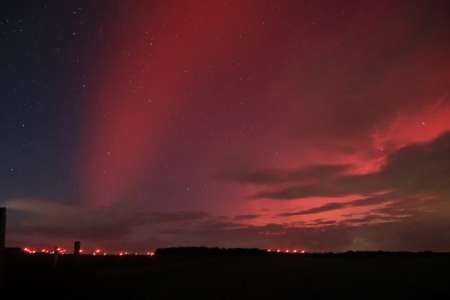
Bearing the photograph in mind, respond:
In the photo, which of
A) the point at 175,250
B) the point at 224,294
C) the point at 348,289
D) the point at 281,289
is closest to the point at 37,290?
the point at 224,294

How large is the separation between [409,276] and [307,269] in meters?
5.50

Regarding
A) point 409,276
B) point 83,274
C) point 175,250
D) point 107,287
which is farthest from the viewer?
point 175,250

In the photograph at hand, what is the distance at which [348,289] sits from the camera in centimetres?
1791

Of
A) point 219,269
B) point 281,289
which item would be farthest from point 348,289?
point 219,269

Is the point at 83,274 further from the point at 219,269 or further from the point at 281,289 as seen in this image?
the point at 281,289

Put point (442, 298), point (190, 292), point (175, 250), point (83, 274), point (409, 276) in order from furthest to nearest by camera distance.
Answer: point (175, 250) < point (83, 274) < point (409, 276) < point (190, 292) < point (442, 298)

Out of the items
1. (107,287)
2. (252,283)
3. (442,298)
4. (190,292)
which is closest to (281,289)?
(252,283)

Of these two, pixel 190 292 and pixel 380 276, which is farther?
pixel 380 276

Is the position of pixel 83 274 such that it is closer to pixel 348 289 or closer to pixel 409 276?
pixel 348 289

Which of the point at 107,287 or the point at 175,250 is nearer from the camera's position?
the point at 107,287

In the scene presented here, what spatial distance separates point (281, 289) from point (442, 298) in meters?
5.58

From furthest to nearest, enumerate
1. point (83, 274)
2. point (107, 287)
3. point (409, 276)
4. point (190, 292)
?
point (83, 274) < point (409, 276) < point (107, 287) < point (190, 292)

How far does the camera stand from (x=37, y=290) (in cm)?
1872

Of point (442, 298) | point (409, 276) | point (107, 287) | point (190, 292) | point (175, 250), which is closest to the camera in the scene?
point (442, 298)
